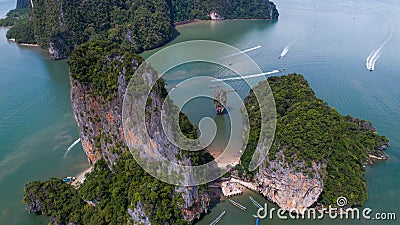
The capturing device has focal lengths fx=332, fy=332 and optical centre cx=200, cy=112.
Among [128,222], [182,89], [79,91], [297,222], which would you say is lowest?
[297,222]

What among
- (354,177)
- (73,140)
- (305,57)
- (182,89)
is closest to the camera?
(354,177)

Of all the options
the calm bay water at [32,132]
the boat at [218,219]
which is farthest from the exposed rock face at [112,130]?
the calm bay water at [32,132]

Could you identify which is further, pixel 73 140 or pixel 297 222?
pixel 73 140

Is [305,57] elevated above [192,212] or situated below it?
above

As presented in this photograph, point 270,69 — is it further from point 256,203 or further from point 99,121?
point 99,121

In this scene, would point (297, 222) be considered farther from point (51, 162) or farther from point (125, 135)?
point (51, 162)

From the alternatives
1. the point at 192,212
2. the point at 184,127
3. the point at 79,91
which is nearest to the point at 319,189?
the point at 192,212

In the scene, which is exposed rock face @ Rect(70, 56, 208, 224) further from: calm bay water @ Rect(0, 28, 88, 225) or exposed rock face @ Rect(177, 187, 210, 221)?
calm bay water @ Rect(0, 28, 88, 225)

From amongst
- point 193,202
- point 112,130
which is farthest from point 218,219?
point 112,130
